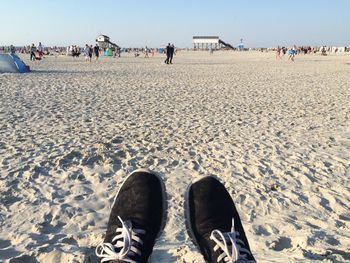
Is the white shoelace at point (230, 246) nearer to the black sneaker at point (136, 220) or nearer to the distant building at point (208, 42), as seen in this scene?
the black sneaker at point (136, 220)

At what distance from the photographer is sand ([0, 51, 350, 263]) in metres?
2.58

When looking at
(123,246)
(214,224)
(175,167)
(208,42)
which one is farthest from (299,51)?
(123,246)

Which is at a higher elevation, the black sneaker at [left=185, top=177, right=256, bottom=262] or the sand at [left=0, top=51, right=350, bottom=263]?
the black sneaker at [left=185, top=177, right=256, bottom=262]

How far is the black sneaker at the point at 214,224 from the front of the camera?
6.35 ft

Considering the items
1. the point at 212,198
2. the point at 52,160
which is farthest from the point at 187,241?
the point at 52,160

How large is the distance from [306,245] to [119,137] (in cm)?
362

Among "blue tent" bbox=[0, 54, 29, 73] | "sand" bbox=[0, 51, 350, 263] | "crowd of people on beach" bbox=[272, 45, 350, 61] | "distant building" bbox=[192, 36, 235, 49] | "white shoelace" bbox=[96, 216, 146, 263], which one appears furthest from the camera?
"distant building" bbox=[192, 36, 235, 49]

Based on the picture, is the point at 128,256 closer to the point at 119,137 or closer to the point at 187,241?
the point at 187,241

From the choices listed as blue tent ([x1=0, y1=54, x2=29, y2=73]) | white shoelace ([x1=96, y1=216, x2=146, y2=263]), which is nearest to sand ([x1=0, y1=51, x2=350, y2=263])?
white shoelace ([x1=96, y1=216, x2=146, y2=263])

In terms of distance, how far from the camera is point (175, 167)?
4305mm

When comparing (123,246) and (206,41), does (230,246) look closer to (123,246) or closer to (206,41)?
(123,246)

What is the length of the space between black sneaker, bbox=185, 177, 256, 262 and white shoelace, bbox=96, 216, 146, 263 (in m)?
0.34

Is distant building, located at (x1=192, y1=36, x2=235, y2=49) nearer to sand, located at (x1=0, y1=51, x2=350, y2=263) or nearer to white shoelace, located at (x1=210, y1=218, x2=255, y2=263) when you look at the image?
sand, located at (x1=0, y1=51, x2=350, y2=263)

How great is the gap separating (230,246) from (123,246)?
563mm
